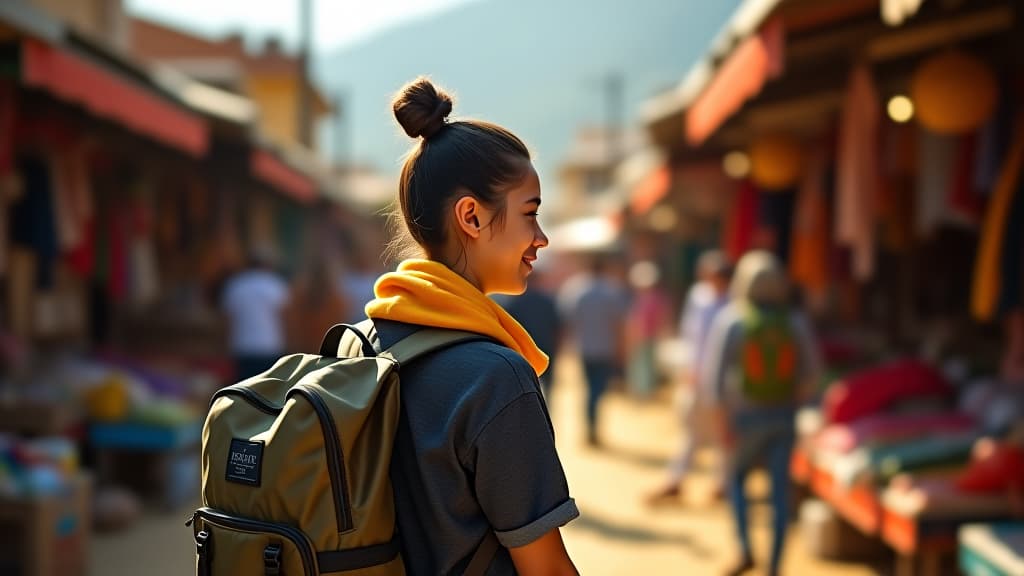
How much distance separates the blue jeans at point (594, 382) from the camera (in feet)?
41.3

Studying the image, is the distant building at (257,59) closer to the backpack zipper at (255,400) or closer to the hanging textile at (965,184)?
the hanging textile at (965,184)

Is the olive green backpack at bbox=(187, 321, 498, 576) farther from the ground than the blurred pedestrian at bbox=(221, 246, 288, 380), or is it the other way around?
the blurred pedestrian at bbox=(221, 246, 288, 380)

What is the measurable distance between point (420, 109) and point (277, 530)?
2.42ft

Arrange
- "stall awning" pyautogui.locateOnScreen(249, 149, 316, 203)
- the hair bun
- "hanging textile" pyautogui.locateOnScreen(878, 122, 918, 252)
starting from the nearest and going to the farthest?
the hair bun < "hanging textile" pyautogui.locateOnScreen(878, 122, 918, 252) < "stall awning" pyautogui.locateOnScreen(249, 149, 316, 203)

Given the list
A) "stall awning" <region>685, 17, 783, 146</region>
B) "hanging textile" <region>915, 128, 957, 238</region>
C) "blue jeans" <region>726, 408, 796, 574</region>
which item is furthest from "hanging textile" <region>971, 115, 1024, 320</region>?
"stall awning" <region>685, 17, 783, 146</region>

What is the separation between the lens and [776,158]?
8.86 meters

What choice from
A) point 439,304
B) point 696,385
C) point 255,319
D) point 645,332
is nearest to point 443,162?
point 439,304

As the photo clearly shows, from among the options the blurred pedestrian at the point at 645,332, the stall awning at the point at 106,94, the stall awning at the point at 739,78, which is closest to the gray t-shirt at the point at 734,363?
the stall awning at the point at 739,78

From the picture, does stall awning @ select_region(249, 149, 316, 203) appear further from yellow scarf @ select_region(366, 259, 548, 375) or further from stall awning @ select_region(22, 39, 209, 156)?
yellow scarf @ select_region(366, 259, 548, 375)

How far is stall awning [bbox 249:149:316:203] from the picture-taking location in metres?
11.4

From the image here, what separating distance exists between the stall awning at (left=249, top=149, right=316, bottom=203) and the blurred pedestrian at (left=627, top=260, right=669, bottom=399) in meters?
4.23

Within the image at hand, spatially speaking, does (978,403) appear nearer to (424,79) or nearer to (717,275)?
(717,275)

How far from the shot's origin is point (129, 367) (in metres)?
10.6

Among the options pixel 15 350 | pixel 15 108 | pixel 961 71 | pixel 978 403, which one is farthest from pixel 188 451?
pixel 961 71
